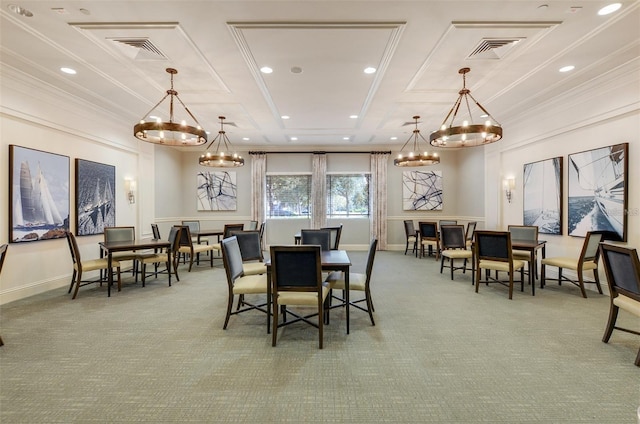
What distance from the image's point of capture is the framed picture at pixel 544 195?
5523 millimetres

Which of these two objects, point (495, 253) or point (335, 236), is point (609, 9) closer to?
point (495, 253)

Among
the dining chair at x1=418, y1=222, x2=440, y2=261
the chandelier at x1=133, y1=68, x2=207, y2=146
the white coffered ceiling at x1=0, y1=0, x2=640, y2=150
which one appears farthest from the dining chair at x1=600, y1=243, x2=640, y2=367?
the chandelier at x1=133, y1=68, x2=207, y2=146

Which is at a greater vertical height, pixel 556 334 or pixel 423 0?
pixel 423 0

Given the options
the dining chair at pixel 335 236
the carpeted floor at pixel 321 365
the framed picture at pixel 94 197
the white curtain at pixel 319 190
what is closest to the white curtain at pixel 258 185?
the white curtain at pixel 319 190

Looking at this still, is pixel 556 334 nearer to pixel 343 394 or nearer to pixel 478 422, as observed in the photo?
pixel 478 422

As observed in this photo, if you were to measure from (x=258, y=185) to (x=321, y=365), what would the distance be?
7583 millimetres

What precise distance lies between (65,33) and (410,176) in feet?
28.8

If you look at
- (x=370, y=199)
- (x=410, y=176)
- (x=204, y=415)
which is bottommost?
(x=204, y=415)

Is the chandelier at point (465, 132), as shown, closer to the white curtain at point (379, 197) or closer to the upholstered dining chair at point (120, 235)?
the white curtain at point (379, 197)

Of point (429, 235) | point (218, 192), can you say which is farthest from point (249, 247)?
point (218, 192)

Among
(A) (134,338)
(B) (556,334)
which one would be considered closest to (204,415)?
(A) (134,338)

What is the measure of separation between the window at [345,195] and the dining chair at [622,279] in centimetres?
705

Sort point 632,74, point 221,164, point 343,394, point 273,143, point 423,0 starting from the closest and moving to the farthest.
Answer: point 343,394
point 423,0
point 632,74
point 221,164
point 273,143

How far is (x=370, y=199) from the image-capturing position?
384 inches
